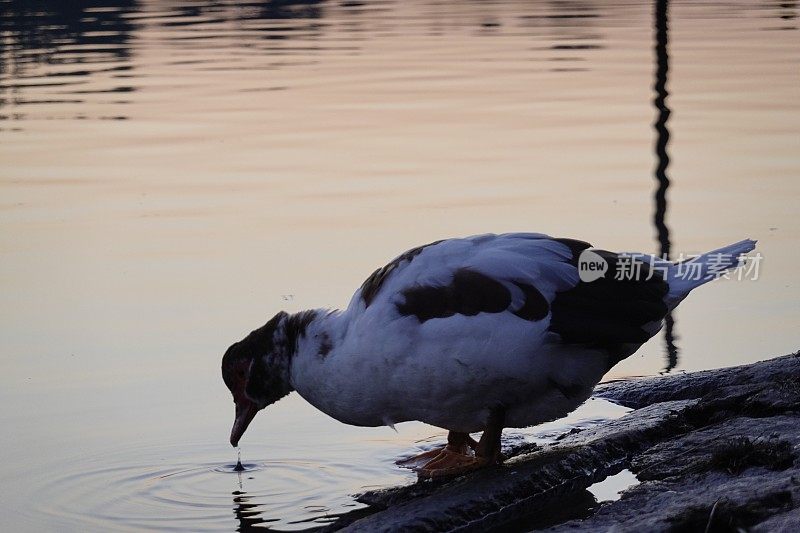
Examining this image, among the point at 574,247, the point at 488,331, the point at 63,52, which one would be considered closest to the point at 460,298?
the point at 488,331

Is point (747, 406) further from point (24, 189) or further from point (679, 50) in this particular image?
point (679, 50)

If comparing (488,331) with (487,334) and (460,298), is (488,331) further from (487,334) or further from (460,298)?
(460,298)

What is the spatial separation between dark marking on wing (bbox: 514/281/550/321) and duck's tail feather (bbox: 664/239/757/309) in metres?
0.55

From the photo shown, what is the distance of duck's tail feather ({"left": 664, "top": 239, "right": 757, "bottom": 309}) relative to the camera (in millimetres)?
5741

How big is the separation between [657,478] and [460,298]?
1.04 metres

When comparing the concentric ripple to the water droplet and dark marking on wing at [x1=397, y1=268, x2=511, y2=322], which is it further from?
dark marking on wing at [x1=397, y1=268, x2=511, y2=322]

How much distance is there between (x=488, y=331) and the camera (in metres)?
5.46

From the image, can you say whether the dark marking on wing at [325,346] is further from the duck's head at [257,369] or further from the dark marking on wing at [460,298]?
the dark marking on wing at [460,298]

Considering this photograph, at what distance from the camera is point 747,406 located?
6.07 meters

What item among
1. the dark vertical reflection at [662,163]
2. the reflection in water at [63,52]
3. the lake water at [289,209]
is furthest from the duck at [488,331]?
the reflection in water at [63,52]

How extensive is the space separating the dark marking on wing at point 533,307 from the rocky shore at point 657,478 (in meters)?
0.66

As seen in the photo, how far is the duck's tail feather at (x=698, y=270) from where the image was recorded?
574cm

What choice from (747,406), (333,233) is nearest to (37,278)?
(333,233)

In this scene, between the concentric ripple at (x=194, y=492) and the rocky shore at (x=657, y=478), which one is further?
the concentric ripple at (x=194, y=492)
